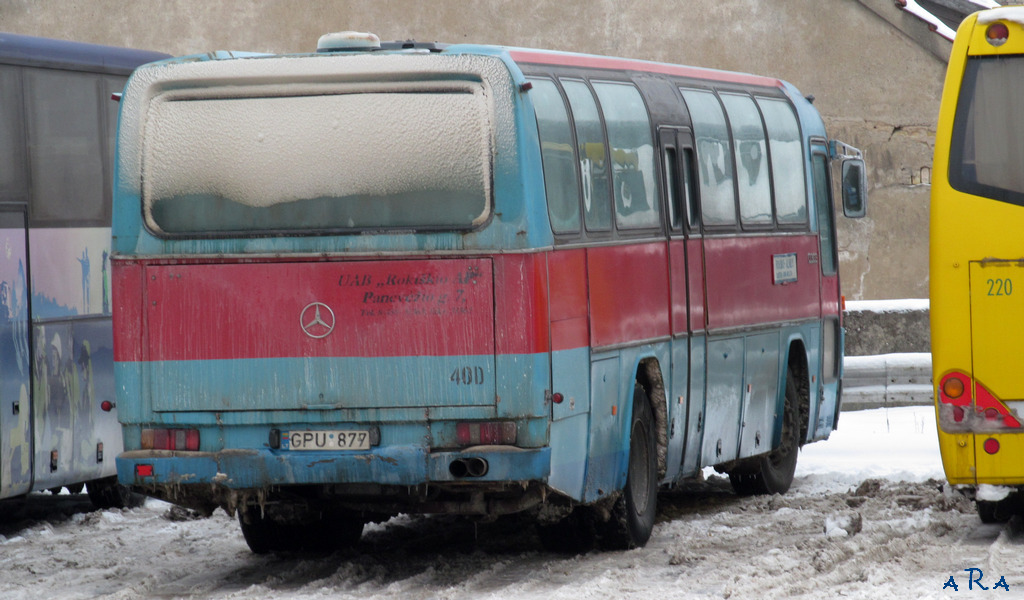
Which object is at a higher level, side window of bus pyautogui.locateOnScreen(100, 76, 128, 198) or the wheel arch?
side window of bus pyautogui.locateOnScreen(100, 76, 128, 198)

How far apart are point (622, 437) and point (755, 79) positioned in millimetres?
4456

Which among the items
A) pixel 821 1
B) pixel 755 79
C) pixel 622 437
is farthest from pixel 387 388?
pixel 821 1

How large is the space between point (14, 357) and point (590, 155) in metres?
4.25

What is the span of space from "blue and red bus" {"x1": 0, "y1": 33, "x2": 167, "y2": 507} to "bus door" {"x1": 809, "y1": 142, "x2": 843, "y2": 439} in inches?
225

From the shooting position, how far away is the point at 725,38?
1229 inches

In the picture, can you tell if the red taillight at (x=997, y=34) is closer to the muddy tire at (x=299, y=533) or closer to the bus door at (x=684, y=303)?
the bus door at (x=684, y=303)

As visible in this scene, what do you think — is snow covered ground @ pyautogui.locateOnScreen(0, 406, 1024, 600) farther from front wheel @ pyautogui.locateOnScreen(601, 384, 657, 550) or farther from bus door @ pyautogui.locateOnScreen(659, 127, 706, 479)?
bus door @ pyautogui.locateOnScreen(659, 127, 706, 479)

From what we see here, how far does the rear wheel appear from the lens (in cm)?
1336

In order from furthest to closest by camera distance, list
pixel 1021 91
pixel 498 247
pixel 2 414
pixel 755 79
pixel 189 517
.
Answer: pixel 755 79 < pixel 189 517 < pixel 2 414 < pixel 1021 91 < pixel 498 247

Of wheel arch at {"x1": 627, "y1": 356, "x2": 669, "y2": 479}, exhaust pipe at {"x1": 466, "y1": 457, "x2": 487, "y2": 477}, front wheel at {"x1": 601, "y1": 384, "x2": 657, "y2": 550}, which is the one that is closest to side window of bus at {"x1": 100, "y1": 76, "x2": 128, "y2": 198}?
wheel arch at {"x1": 627, "y1": 356, "x2": 669, "y2": 479}

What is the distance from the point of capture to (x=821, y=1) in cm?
3095

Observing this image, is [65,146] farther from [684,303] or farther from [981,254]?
[981,254]

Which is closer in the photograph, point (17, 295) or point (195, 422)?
point (195, 422)

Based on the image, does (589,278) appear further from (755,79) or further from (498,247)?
(755,79)
